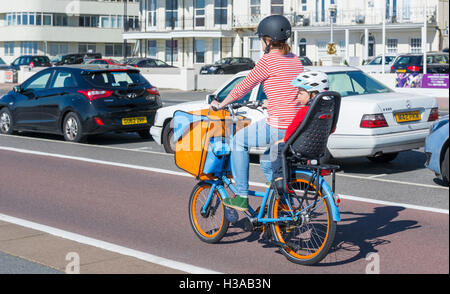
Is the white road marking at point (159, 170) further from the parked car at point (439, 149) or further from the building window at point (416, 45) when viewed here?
the building window at point (416, 45)

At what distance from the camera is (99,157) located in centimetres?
1376

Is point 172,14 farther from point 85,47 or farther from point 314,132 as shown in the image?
point 314,132

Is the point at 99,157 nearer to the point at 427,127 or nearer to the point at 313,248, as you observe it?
the point at 427,127

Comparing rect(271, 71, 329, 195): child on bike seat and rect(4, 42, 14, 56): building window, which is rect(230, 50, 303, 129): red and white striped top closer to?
rect(271, 71, 329, 195): child on bike seat

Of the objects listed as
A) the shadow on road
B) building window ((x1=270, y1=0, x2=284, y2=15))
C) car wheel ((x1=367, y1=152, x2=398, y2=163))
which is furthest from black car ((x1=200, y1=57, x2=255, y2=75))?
the shadow on road

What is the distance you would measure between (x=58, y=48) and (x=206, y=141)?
8528 cm

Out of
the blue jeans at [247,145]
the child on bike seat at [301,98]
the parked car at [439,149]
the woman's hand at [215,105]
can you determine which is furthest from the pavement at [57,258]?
the parked car at [439,149]

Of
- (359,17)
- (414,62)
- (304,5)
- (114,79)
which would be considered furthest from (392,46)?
(114,79)

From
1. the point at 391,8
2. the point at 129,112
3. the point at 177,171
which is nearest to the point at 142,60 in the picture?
the point at 391,8

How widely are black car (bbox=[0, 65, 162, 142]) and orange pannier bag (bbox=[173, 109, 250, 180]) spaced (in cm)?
905

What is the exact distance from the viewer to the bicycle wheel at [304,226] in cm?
600

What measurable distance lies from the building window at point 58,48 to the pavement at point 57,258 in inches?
3309

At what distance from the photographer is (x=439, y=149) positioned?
9.66 m

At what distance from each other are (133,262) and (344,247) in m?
1.86
